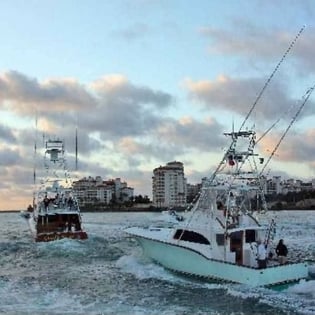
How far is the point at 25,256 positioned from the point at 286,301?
21.8m

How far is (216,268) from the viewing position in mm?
26172

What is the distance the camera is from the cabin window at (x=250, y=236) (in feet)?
89.5

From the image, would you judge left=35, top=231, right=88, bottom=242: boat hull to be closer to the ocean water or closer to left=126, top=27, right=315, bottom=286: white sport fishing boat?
the ocean water

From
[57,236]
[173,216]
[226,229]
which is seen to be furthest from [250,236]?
[173,216]

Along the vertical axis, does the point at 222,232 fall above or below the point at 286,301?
above

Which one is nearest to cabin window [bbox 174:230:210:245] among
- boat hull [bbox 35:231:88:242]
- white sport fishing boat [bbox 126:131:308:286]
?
white sport fishing boat [bbox 126:131:308:286]

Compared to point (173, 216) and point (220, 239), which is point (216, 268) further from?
point (173, 216)

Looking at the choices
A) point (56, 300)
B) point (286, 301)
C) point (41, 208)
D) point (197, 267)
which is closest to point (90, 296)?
point (56, 300)

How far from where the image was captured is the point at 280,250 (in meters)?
26.5

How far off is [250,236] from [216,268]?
7.52 ft

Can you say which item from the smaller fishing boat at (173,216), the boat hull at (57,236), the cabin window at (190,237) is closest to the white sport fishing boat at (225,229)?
the cabin window at (190,237)

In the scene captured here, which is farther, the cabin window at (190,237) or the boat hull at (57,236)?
the boat hull at (57,236)

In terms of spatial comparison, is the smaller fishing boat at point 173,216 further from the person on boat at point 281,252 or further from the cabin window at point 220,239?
the person on boat at point 281,252

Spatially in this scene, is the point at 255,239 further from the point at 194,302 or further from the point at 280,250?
the point at 194,302
